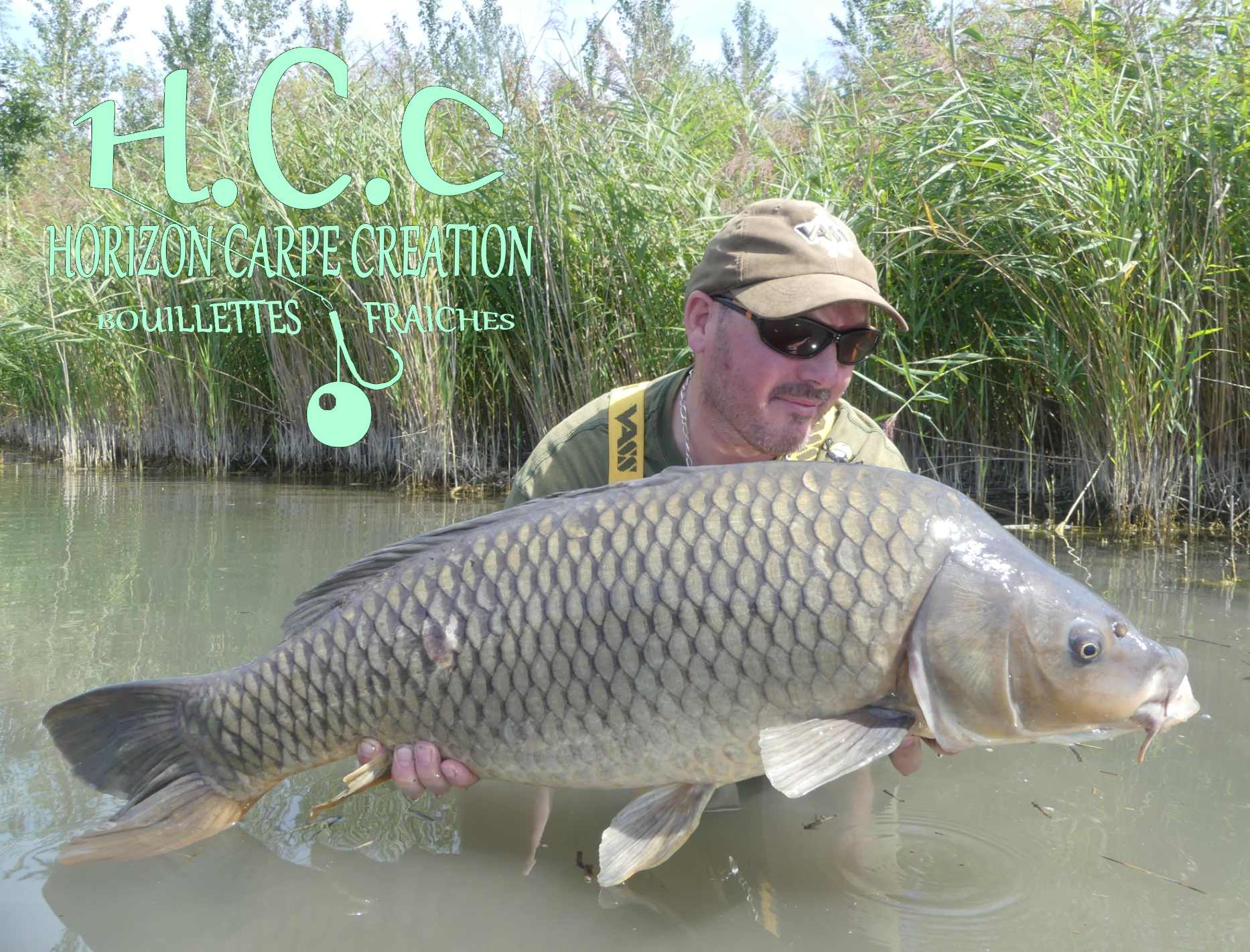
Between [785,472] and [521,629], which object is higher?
[785,472]

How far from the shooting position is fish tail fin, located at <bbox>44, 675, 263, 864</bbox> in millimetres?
1754

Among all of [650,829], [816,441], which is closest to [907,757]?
[650,829]

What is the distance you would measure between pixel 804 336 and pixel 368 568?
1.04 m

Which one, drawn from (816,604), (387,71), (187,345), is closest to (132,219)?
(187,345)

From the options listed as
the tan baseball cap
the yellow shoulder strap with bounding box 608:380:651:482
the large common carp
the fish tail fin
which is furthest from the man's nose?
the fish tail fin

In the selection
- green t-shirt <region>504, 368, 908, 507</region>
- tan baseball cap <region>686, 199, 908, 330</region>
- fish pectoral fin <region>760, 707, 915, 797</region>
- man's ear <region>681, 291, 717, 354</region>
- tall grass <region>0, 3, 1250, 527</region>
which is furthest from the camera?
tall grass <region>0, 3, 1250, 527</region>

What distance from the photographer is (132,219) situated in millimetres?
7738

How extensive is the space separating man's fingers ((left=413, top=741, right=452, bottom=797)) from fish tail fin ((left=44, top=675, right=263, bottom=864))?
34 centimetres

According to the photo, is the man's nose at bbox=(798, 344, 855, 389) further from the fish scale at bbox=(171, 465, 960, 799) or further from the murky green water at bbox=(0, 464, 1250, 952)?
the murky green water at bbox=(0, 464, 1250, 952)

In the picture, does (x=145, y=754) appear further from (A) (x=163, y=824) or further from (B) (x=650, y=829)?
(B) (x=650, y=829)

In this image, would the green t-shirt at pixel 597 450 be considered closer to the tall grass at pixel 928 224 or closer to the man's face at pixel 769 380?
the man's face at pixel 769 380

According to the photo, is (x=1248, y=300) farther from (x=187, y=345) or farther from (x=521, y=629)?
(x=187, y=345)

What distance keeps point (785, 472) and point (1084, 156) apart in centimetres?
327

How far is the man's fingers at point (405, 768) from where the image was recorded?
5.58 feet
